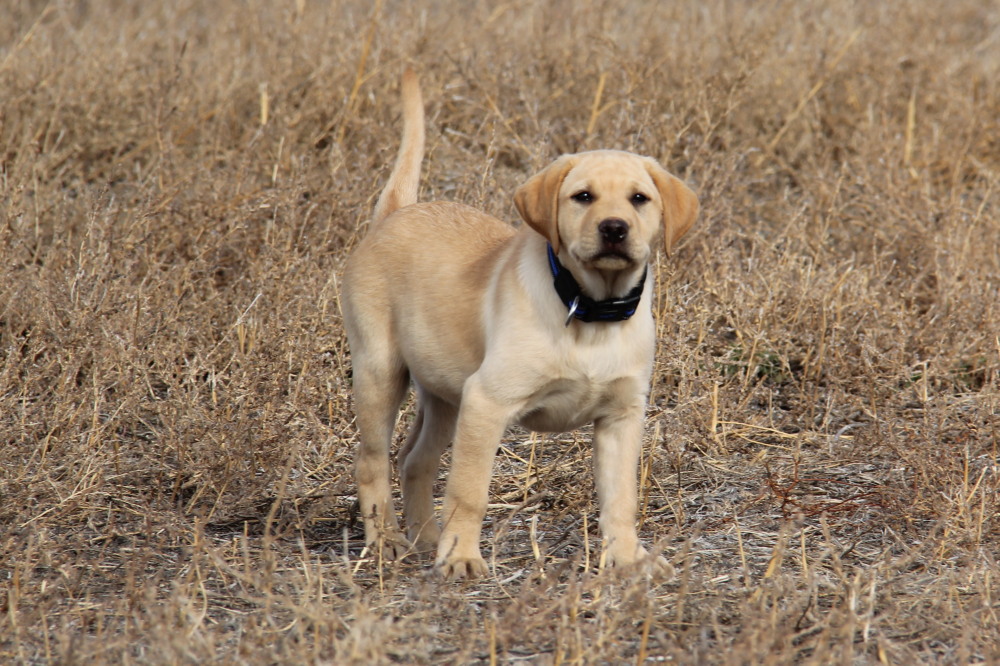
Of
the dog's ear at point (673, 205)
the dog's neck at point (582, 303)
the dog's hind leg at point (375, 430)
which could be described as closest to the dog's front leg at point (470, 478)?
the dog's neck at point (582, 303)

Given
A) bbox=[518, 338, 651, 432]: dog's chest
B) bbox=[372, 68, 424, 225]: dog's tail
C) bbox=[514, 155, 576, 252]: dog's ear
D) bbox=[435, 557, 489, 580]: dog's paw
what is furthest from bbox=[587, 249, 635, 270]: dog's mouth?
bbox=[372, 68, 424, 225]: dog's tail

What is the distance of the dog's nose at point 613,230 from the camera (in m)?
3.29

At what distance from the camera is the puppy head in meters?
3.31

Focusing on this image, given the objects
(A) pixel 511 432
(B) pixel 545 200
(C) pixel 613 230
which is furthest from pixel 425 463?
(C) pixel 613 230

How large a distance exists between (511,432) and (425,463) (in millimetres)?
914

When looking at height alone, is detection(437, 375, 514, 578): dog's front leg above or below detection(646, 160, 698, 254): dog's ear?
below

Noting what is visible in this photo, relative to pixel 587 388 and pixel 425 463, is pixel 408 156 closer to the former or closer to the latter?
pixel 425 463

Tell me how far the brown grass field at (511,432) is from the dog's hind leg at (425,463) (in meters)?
0.21

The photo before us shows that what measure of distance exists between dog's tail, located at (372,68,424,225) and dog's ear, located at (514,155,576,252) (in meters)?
0.85

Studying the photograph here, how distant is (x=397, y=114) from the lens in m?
6.54

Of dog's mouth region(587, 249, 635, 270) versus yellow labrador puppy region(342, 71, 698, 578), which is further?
yellow labrador puppy region(342, 71, 698, 578)

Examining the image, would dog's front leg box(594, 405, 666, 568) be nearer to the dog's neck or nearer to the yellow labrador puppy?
the yellow labrador puppy

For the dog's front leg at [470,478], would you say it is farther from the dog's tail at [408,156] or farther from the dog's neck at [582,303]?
the dog's tail at [408,156]

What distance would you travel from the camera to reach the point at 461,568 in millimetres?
3475
